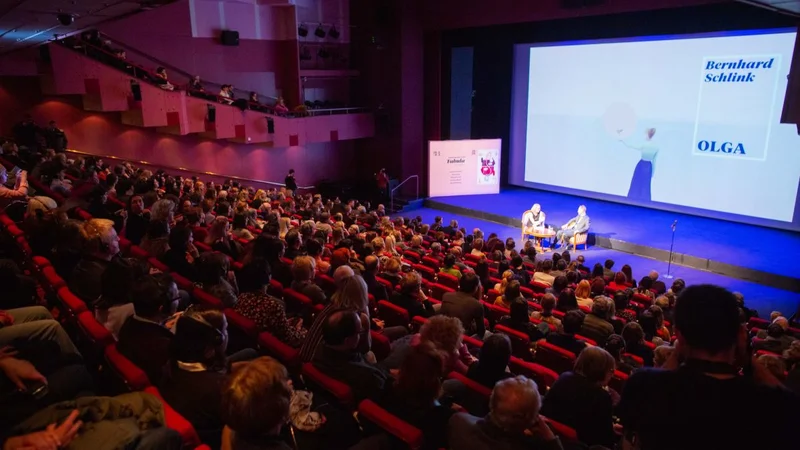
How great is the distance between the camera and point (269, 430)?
1766 mm

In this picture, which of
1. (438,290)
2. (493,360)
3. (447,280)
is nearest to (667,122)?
(447,280)

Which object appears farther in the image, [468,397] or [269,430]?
[468,397]

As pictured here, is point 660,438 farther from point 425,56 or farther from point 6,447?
point 425,56

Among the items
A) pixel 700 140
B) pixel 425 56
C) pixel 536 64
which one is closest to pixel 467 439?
pixel 700 140

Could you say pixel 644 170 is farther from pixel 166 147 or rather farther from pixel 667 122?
pixel 166 147

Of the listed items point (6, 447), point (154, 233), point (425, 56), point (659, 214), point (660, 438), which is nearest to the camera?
point (660, 438)

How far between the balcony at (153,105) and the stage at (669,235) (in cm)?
458

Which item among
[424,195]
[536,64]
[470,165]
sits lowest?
[424,195]

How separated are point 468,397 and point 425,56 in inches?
Result: 556

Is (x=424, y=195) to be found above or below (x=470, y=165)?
below

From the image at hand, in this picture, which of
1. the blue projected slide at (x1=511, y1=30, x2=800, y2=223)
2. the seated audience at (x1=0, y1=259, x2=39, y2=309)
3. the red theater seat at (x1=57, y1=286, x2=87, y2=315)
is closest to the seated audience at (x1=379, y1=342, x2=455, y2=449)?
the red theater seat at (x1=57, y1=286, x2=87, y2=315)

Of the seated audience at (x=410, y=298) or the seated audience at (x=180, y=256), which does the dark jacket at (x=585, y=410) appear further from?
the seated audience at (x=180, y=256)

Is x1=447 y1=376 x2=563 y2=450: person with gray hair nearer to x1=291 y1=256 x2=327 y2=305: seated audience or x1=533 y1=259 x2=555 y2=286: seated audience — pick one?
x1=291 y1=256 x2=327 y2=305: seated audience

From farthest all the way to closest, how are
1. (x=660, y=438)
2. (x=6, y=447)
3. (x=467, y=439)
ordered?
(x=467, y=439), (x=6, y=447), (x=660, y=438)
